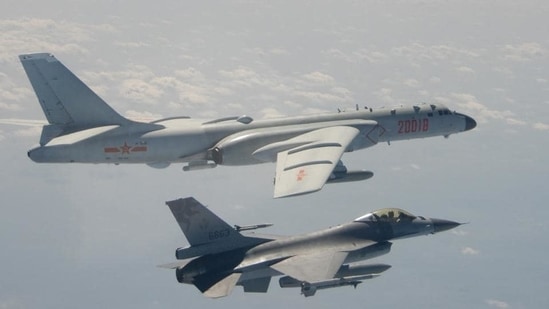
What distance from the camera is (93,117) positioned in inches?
2264

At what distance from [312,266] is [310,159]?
23.9 ft

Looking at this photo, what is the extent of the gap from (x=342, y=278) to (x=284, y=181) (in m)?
6.86

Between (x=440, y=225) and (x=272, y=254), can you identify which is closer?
(x=272, y=254)

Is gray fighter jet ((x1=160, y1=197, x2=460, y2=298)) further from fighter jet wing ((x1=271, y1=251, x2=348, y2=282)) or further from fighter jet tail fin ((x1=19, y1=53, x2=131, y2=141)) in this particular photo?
fighter jet tail fin ((x1=19, y1=53, x2=131, y2=141))

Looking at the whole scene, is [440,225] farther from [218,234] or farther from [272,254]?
[218,234]

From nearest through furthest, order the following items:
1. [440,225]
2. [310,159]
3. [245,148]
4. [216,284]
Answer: [216,284], [310,159], [440,225], [245,148]

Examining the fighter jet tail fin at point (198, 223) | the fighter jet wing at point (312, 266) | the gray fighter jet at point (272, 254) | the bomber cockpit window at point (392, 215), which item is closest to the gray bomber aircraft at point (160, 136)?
the bomber cockpit window at point (392, 215)

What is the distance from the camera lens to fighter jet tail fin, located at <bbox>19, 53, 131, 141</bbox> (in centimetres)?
5678

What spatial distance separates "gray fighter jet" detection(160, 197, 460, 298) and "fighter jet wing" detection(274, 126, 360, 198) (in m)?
4.09

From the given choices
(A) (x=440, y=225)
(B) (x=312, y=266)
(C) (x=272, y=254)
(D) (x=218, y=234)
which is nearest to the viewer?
(B) (x=312, y=266)

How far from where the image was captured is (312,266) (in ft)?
162

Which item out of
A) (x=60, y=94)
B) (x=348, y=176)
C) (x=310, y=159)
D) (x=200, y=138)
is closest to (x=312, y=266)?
(x=310, y=159)

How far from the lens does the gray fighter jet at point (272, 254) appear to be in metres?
49.4

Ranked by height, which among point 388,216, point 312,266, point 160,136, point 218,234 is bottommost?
point 312,266
